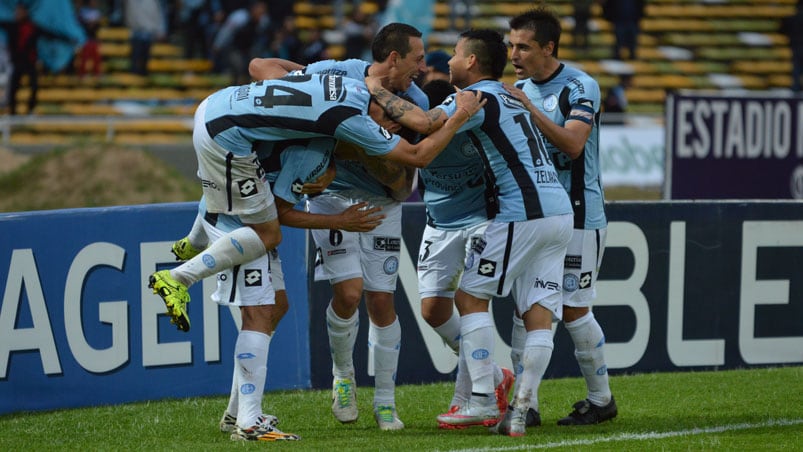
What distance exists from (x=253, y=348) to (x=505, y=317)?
2775mm

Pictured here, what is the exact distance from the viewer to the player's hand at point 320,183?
6320mm

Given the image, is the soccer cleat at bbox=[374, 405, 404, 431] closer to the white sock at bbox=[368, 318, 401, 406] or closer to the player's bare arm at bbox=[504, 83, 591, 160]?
the white sock at bbox=[368, 318, 401, 406]

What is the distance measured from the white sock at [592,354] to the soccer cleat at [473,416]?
639mm

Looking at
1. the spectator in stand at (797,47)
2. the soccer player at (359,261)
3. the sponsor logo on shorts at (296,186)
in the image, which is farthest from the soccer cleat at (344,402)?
the spectator in stand at (797,47)

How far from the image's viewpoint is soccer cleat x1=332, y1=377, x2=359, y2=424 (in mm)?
6902

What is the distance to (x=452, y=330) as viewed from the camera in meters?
7.00

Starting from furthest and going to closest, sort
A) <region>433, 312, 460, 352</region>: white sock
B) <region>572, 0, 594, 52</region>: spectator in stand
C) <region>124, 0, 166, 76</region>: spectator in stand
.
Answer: <region>572, 0, 594, 52</region>: spectator in stand < <region>124, 0, 166, 76</region>: spectator in stand < <region>433, 312, 460, 352</region>: white sock

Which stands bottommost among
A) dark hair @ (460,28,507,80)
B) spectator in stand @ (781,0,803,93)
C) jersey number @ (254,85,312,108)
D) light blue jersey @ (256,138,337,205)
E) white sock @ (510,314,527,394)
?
spectator in stand @ (781,0,803,93)

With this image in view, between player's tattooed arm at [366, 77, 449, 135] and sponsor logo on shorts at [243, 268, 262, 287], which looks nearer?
player's tattooed arm at [366, 77, 449, 135]

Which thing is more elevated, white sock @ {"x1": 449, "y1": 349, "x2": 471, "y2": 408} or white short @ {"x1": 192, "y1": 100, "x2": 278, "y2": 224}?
white short @ {"x1": 192, "y1": 100, "x2": 278, "y2": 224}

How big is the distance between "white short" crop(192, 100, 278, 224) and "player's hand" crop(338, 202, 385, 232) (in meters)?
0.40

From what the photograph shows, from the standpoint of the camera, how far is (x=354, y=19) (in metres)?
22.4

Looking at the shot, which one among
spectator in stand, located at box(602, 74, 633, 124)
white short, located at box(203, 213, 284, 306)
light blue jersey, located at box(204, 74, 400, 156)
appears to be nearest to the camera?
light blue jersey, located at box(204, 74, 400, 156)

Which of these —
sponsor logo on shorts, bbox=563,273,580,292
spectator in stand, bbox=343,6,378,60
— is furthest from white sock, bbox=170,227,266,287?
spectator in stand, bbox=343,6,378,60
